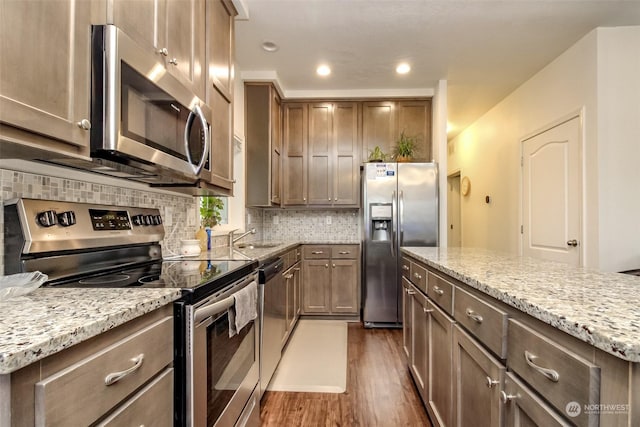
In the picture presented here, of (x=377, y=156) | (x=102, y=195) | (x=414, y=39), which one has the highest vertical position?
(x=414, y=39)

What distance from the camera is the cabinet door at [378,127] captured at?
161 inches

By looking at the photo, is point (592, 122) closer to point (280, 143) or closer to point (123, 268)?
point (280, 143)

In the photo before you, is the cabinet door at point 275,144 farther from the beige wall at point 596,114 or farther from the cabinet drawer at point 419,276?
the beige wall at point 596,114

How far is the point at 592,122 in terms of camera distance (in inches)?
107

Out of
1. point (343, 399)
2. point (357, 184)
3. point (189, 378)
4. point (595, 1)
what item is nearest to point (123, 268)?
point (189, 378)

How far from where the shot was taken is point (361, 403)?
207 cm

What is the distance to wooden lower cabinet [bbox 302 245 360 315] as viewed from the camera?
3867 mm

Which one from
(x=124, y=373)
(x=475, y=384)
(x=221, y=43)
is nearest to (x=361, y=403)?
(x=475, y=384)

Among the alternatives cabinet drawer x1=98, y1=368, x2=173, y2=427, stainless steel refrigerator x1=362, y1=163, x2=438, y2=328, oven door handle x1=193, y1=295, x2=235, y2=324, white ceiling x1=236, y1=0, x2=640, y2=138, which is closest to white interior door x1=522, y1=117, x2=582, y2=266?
white ceiling x1=236, y1=0, x2=640, y2=138

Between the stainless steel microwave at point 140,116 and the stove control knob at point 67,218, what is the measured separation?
256 mm

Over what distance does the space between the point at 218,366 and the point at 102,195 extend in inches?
37.6

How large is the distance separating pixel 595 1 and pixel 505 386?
2.86m

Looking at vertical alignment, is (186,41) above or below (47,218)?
above

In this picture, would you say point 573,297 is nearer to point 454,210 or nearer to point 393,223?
point 393,223
